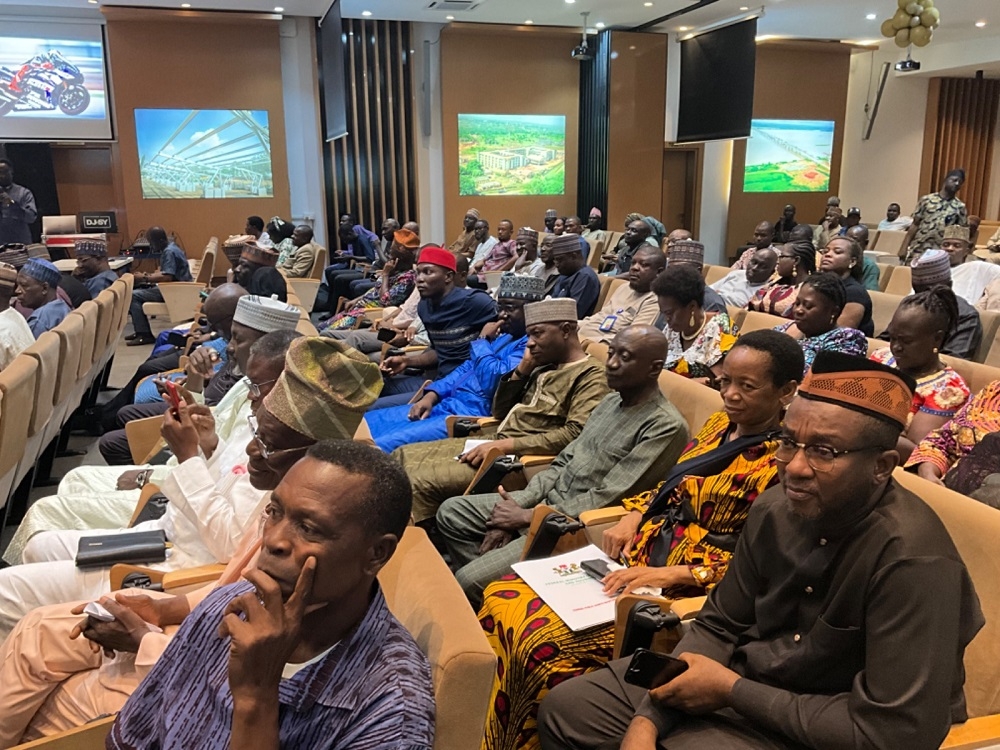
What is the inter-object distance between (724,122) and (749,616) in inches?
412

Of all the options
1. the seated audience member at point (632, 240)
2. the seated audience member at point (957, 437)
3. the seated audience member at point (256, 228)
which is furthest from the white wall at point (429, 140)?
the seated audience member at point (957, 437)

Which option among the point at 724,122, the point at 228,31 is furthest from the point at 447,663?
the point at 228,31

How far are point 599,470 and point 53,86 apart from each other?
1087 cm

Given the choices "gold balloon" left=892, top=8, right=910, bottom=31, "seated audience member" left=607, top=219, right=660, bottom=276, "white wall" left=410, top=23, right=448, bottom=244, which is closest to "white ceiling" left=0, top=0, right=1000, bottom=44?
"white wall" left=410, top=23, right=448, bottom=244

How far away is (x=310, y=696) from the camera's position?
3.86ft

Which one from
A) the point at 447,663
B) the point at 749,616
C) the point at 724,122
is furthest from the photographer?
the point at 724,122

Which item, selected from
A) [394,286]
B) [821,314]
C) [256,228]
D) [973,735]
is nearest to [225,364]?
[821,314]

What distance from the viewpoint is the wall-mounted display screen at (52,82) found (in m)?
10.3

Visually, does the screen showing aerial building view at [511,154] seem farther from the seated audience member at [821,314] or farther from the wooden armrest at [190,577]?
the wooden armrest at [190,577]

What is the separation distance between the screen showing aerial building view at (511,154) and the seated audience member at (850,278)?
25.2ft

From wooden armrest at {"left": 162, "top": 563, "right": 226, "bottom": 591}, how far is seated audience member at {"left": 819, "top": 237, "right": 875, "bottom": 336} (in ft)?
11.3

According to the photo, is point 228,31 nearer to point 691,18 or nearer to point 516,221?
point 516,221

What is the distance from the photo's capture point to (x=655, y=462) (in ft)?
8.66

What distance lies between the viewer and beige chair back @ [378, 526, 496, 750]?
1.26 meters
